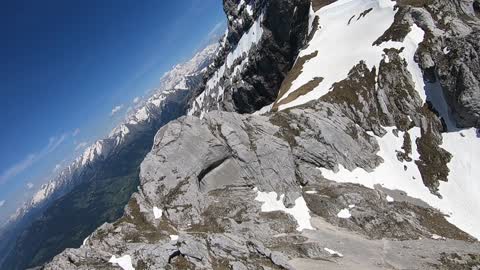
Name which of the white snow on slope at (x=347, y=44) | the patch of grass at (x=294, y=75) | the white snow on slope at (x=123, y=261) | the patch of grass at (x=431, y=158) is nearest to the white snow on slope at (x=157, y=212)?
the white snow on slope at (x=123, y=261)

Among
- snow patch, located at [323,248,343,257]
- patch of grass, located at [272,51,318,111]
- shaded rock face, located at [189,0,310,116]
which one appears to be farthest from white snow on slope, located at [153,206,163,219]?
shaded rock face, located at [189,0,310,116]

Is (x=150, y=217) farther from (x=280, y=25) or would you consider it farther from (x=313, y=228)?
(x=280, y=25)

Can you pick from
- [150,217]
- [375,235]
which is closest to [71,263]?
[150,217]

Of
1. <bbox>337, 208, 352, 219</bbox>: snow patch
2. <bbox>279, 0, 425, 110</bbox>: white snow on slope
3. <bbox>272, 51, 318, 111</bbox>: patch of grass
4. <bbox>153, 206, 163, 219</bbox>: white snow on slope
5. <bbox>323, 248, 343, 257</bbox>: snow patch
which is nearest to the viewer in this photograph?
<bbox>323, 248, 343, 257</bbox>: snow patch

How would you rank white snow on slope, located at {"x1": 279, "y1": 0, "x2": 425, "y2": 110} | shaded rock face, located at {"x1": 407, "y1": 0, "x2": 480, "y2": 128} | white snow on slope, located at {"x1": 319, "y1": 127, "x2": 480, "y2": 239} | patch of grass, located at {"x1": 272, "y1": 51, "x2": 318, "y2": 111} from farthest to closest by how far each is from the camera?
1. patch of grass, located at {"x1": 272, "y1": 51, "x2": 318, "y2": 111}
2. white snow on slope, located at {"x1": 279, "y1": 0, "x2": 425, "y2": 110}
3. shaded rock face, located at {"x1": 407, "y1": 0, "x2": 480, "y2": 128}
4. white snow on slope, located at {"x1": 319, "y1": 127, "x2": 480, "y2": 239}

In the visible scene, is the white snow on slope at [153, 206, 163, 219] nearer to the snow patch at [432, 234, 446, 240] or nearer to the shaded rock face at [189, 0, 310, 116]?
the snow patch at [432, 234, 446, 240]

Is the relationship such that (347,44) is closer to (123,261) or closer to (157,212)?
(157,212)

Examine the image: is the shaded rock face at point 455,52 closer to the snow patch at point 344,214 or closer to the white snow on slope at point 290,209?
the snow patch at point 344,214
